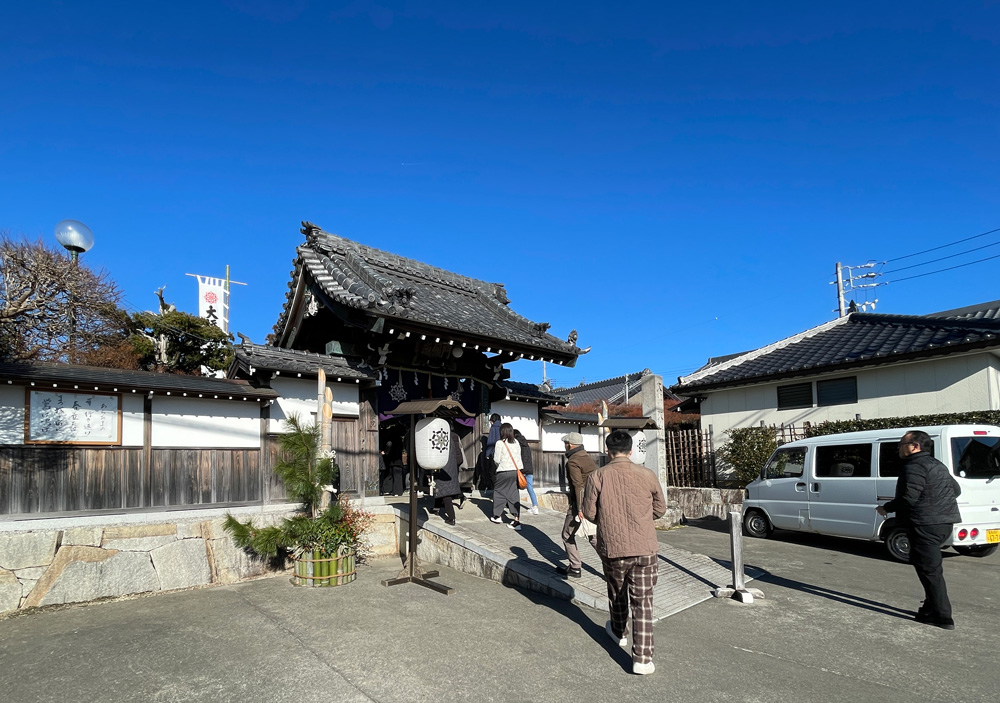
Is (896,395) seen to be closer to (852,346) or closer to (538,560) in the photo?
(852,346)

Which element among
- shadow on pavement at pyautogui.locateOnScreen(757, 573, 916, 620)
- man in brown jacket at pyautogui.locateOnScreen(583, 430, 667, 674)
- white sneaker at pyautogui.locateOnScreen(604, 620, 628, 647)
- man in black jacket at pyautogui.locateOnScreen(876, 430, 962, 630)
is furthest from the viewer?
shadow on pavement at pyautogui.locateOnScreen(757, 573, 916, 620)

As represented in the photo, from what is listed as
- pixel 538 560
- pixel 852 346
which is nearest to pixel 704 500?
pixel 852 346

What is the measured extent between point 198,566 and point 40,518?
79.3 inches

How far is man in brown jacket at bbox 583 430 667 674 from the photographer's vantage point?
4980 mm

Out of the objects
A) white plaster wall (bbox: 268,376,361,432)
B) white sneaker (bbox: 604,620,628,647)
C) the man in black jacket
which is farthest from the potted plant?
the man in black jacket

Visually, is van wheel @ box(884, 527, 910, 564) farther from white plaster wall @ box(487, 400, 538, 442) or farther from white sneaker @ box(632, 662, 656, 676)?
white plaster wall @ box(487, 400, 538, 442)

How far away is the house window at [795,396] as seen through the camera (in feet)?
53.4

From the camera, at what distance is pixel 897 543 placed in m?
9.36

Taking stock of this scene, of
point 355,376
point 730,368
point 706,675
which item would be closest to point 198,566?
point 355,376

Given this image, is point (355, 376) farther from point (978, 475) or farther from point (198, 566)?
point (978, 475)

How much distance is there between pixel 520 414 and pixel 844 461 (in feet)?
22.7

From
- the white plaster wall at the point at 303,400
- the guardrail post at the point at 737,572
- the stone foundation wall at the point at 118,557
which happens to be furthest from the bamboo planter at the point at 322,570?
the guardrail post at the point at 737,572

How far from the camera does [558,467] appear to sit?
50.9ft

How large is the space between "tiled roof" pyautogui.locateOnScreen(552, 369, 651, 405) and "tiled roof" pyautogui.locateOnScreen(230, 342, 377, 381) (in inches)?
969
